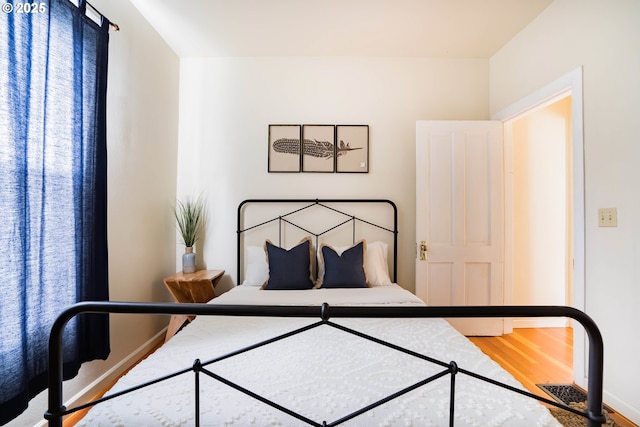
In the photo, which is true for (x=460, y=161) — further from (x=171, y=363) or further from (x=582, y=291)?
(x=171, y=363)

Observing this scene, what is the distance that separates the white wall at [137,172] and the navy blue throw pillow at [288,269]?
1044 millimetres

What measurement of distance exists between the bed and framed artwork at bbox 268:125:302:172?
1.48 meters

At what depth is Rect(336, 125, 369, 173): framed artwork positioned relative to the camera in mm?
3047

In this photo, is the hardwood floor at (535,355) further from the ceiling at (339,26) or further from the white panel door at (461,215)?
the ceiling at (339,26)

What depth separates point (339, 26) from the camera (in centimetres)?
254

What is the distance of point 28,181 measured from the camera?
1.39 m

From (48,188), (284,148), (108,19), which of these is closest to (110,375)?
(48,188)

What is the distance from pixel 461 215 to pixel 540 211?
112 cm

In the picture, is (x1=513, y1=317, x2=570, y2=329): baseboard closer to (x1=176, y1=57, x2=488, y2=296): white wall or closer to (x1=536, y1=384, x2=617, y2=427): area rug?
(x1=536, y1=384, x2=617, y2=427): area rug

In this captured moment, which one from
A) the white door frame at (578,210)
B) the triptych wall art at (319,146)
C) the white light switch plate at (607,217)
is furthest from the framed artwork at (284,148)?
the white light switch plate at (607,217)

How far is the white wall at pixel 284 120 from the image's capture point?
10.0ft

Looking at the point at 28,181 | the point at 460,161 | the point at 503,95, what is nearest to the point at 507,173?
the point at 460,161

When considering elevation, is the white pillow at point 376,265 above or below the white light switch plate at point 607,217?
below

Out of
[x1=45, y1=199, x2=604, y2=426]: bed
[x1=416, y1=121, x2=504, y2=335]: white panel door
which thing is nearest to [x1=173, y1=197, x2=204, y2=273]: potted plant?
[x1=45, y1=199, x2=604, y2=426]: bed
